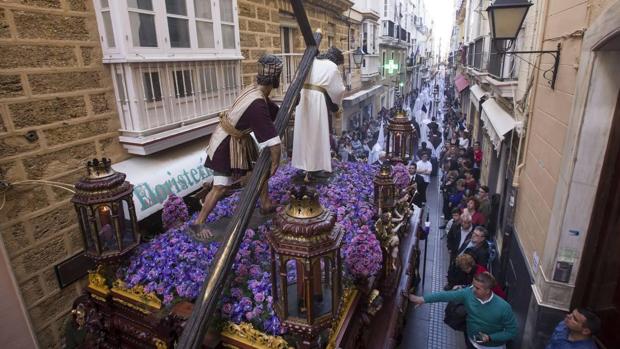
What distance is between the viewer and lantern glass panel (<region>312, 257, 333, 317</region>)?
220cm

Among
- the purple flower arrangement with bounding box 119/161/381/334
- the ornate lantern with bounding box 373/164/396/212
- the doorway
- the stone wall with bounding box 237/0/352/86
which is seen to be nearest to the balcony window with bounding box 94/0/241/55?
the stone wall with bounding box 237/0/352/86

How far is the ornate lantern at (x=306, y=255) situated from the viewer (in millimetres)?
Answer: 1912

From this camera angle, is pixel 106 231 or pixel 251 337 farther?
pixel 106 231

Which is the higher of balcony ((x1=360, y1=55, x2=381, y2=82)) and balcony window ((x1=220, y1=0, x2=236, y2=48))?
balcony window ((x1=220, y1=0, x2=236, y2=48))

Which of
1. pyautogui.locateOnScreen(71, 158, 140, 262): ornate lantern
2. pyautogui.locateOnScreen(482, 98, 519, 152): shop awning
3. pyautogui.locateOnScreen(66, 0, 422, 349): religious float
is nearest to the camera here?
pyautogui.locateOnScreen(66, 0, 422, 349): religious float

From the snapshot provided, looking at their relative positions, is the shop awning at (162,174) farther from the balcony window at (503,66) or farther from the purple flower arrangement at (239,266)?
the balcony window at (503,66)

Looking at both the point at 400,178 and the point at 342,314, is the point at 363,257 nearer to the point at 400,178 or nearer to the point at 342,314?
the point at 342,314

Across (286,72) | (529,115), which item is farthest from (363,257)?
(286,72)

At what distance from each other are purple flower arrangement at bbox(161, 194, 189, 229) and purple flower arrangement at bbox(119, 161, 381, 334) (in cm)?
3

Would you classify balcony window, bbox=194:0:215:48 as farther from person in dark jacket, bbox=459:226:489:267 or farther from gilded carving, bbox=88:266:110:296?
person in dark jacket, bbox=459:226:489:267

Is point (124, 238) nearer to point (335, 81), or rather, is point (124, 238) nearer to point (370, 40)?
point (335, 81)

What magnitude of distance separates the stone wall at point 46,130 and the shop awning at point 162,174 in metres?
0.45

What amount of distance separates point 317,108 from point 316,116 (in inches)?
3.5

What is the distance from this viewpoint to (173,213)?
3727mm
